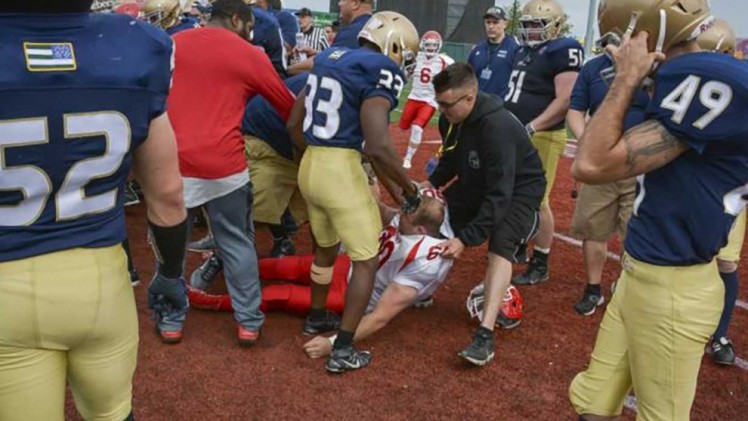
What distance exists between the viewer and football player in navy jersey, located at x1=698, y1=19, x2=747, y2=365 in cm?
380

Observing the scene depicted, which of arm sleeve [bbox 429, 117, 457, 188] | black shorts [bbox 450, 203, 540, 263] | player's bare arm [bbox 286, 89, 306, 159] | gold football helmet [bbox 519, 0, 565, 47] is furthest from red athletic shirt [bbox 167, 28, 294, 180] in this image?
gold football helmet [bbox 519, 0, 565, 47]

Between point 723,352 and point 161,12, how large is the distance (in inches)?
176

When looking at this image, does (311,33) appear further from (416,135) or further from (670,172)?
(670,172)

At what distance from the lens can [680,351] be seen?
2.19 metres

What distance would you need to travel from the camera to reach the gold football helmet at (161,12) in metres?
5.29

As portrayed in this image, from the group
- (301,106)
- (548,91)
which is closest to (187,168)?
(301,106)

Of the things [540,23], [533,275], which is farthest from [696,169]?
[540,23]

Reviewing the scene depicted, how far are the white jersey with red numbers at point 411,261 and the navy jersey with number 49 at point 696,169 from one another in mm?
1763

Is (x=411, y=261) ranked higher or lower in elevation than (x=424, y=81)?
higher

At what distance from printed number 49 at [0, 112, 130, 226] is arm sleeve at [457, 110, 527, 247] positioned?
2.49 metres

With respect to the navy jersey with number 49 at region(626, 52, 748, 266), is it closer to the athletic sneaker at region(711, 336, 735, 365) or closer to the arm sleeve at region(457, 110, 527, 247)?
the arm sleeve at region(457, 110, 527, 247)

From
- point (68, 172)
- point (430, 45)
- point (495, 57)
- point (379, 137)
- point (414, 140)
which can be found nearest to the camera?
point (68, 172)

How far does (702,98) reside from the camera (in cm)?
191

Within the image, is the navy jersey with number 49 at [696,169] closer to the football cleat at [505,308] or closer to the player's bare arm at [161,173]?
the player's bare arm at [161,173]
